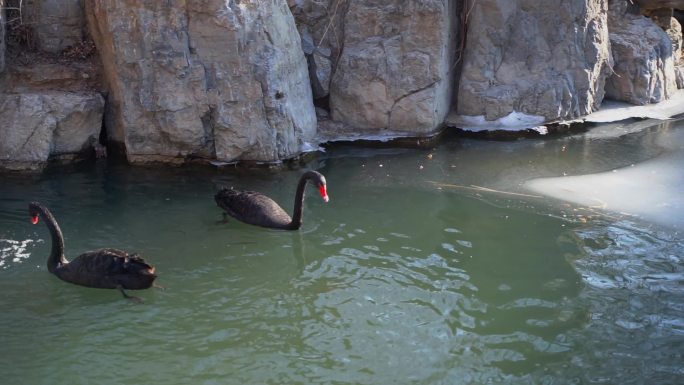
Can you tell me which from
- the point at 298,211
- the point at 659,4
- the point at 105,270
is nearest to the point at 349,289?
the point at 298,211

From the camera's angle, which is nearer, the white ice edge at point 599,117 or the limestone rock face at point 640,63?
the white ice edge at point 599,117

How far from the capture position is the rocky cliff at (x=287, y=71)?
967 centimetres

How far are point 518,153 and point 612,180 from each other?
5.29 ft

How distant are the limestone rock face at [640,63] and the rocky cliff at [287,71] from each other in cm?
3

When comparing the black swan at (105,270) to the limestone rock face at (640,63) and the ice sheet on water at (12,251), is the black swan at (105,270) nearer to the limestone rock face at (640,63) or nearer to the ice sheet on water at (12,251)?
the ice sheet on water at (12,251)

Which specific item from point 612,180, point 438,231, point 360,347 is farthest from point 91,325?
point 612,180

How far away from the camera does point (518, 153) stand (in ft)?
35.0

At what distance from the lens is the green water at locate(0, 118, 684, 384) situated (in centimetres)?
527

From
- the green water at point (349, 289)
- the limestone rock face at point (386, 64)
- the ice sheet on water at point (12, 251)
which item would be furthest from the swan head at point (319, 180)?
the limestone rock face at point (386, 64)

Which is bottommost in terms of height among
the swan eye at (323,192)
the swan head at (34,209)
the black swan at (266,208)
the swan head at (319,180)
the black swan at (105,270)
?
the black swan at (105,270)

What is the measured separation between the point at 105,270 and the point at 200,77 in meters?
4.04

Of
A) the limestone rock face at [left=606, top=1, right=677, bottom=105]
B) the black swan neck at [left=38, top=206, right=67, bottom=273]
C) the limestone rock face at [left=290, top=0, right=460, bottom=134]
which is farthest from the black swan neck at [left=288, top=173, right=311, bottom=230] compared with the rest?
the limestone rock face at [left=606, top=1, right=677, bottom=105]

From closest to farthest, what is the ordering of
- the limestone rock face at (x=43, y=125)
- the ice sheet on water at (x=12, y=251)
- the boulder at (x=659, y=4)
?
the ice sheet on water at (x=12, y=251) < the limestone rock face at (x=43, y=125) < the boulder at (x=659, y=4)

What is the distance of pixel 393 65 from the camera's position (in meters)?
11.0
